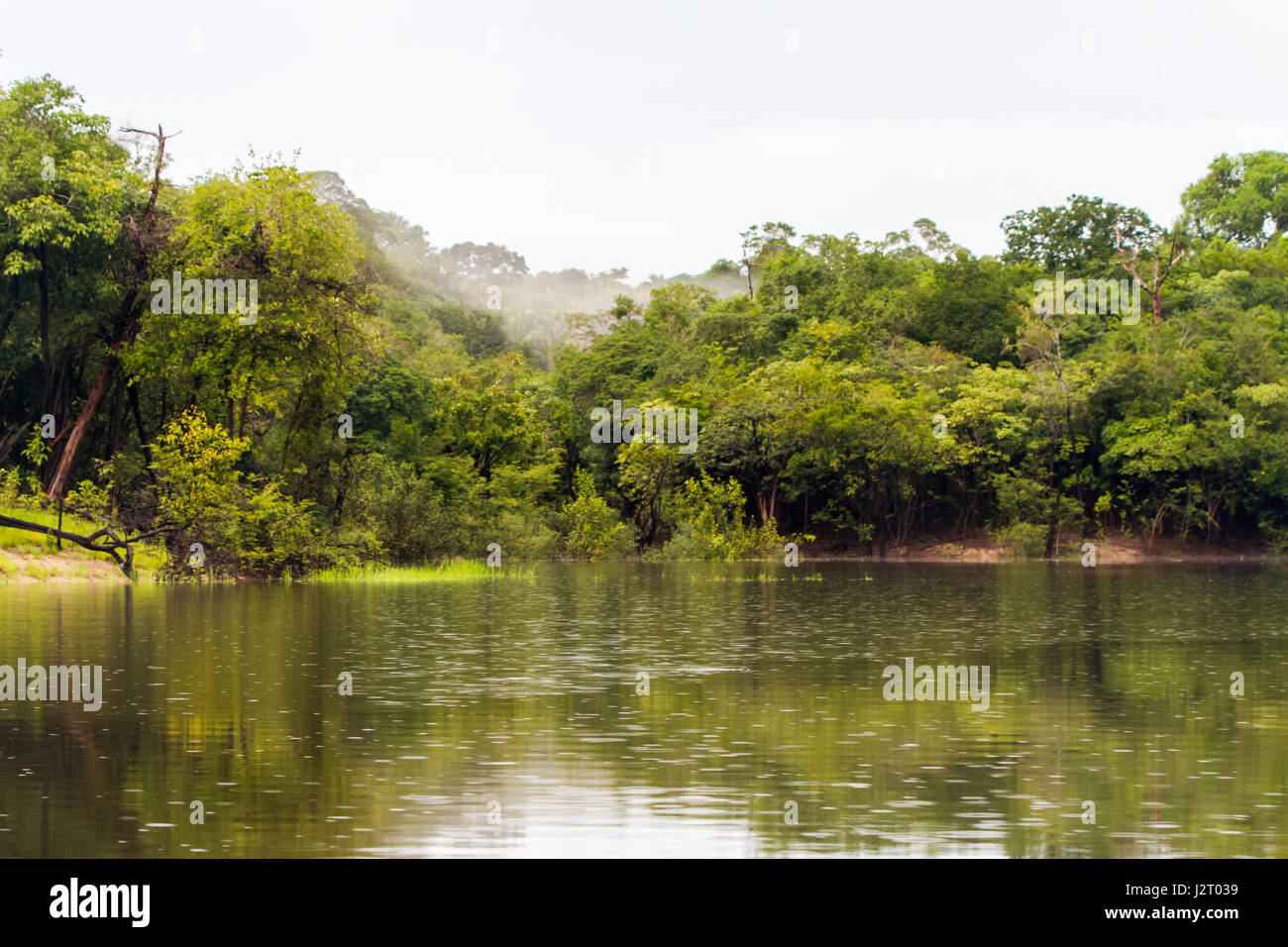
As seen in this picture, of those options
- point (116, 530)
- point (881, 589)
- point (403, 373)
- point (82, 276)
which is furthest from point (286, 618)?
point (403, 373)

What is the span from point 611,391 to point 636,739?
5907cm

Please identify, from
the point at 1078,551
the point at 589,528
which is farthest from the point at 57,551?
the point at 1078,551

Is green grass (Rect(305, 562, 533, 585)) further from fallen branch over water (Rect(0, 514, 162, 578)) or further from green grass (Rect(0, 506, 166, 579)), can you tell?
fallen branch over water (Rect(0, 514, 162, 578))

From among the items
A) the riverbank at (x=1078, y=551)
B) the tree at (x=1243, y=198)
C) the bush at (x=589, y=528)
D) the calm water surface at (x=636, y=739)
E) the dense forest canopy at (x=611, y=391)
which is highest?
the tree at (x=1243, y=198)

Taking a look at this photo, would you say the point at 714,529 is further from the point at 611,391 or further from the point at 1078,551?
the point at 1078,551

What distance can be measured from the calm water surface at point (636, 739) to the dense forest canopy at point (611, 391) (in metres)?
17.7

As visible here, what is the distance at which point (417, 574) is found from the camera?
46.1 meters

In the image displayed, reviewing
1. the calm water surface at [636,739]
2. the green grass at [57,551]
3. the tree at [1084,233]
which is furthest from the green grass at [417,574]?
the tree at [1084,233]

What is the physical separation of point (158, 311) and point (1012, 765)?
3822 cm

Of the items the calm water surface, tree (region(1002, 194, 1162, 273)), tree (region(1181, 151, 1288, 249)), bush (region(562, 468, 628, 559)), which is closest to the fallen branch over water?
the calm water surface

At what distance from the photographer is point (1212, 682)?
18.5m

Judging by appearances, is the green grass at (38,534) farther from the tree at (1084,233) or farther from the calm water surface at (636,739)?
the tree at (1084,233)

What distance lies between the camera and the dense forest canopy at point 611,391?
4381 centimetres
